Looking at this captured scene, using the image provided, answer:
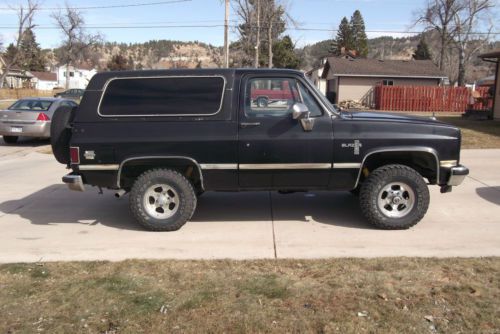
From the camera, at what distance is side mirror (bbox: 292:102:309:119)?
5.59m

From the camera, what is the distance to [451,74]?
81062 mm

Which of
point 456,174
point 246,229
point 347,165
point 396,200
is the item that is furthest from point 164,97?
point 456,174

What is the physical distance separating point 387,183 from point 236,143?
1.86m

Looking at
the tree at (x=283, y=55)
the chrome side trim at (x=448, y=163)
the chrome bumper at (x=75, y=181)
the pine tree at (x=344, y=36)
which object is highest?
the pine tree at (x=344, y=36)

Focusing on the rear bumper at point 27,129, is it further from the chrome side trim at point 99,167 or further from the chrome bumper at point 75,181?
the chrome side trim at point 99,167

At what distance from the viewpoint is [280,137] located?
19.0ft

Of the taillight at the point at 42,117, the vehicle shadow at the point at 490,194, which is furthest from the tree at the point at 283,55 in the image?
the vehicle shadow at the point at 490,194

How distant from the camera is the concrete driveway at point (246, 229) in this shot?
5.34 metres

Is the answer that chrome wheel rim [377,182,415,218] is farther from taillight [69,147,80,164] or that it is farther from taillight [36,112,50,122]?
taillight [36,112,50,122]

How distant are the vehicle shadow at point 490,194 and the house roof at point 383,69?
33935mm

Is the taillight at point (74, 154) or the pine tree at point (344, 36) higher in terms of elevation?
the pine tree at point (344, 36)

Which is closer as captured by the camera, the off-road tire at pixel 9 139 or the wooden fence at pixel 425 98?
the off-road tire at pixel 9 139

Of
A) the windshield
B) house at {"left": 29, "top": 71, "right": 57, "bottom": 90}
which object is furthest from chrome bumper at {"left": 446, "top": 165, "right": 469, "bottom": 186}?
house at {"left": 29, "top": 71, "right": 57, "bottom": 90}

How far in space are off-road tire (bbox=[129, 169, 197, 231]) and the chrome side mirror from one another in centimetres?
153
